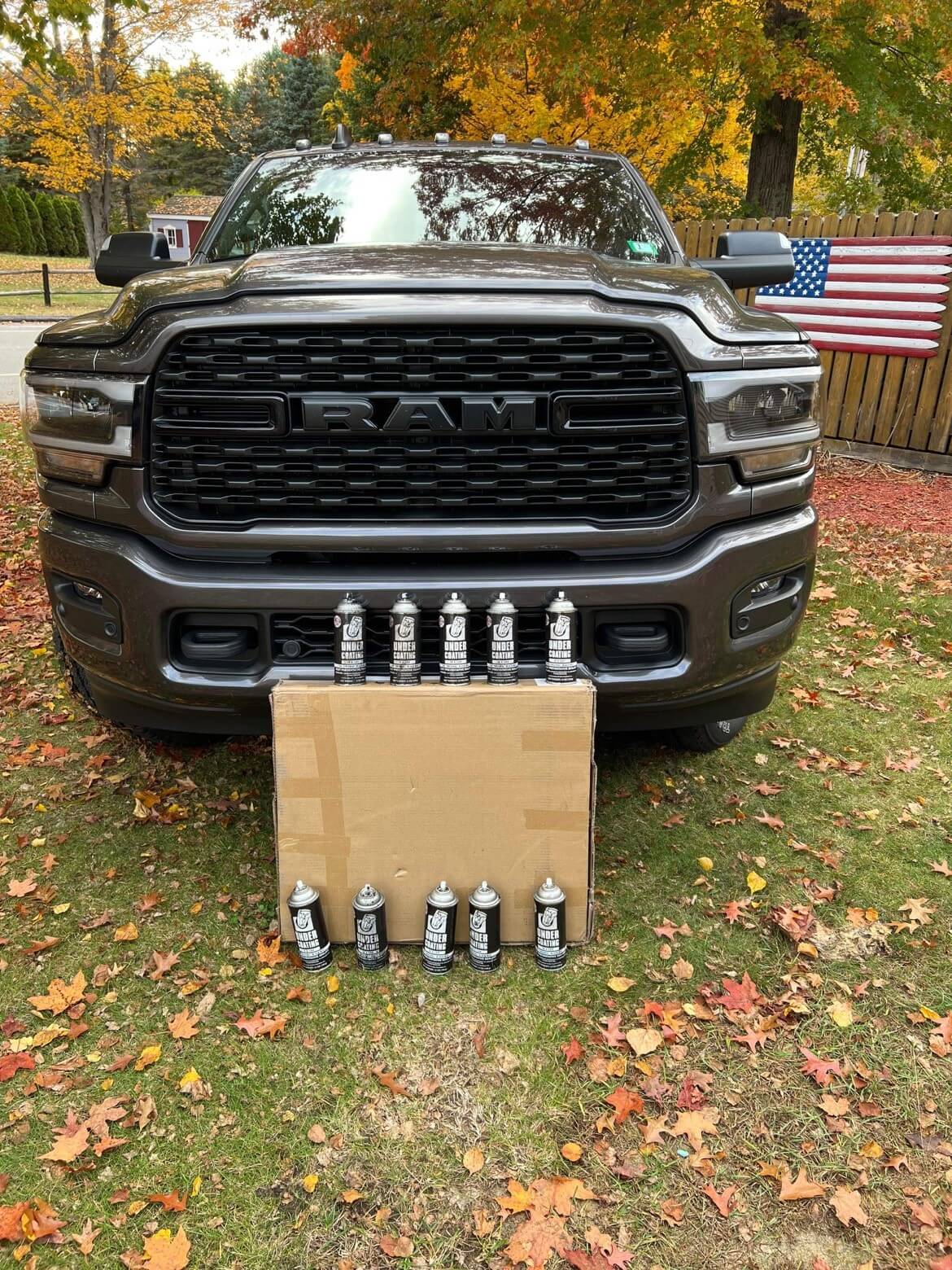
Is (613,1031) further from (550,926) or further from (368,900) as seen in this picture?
(368,900)

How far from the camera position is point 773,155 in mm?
11312

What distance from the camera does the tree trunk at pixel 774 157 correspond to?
1095cm

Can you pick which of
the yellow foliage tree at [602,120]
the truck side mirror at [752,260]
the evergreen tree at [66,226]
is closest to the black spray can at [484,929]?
the truck side mirror at [752,260]

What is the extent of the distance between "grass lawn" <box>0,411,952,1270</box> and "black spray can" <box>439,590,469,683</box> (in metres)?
0.83

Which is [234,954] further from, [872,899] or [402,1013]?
[872,899]

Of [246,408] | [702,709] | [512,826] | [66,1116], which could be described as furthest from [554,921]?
[246,408]

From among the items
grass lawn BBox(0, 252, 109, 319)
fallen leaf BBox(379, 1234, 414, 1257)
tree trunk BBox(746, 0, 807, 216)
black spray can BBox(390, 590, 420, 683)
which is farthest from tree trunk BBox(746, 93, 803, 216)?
grass lawn BBox(0, 252, 109, 319)

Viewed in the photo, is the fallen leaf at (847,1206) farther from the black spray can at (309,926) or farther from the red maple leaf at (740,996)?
the black spray can at (309,926)

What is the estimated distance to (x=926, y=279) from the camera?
8.20 m

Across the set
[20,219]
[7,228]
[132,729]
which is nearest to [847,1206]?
[132,729]

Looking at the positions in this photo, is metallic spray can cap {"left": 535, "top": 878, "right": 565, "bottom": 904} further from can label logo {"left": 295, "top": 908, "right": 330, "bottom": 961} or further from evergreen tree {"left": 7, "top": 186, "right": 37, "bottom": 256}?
evergreen tree {"left": 7, "top": 186, "right": 37, "bottom": 256}

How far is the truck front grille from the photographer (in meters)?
2.31

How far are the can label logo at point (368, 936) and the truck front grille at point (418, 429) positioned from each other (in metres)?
1.06

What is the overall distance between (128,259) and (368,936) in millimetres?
2794
